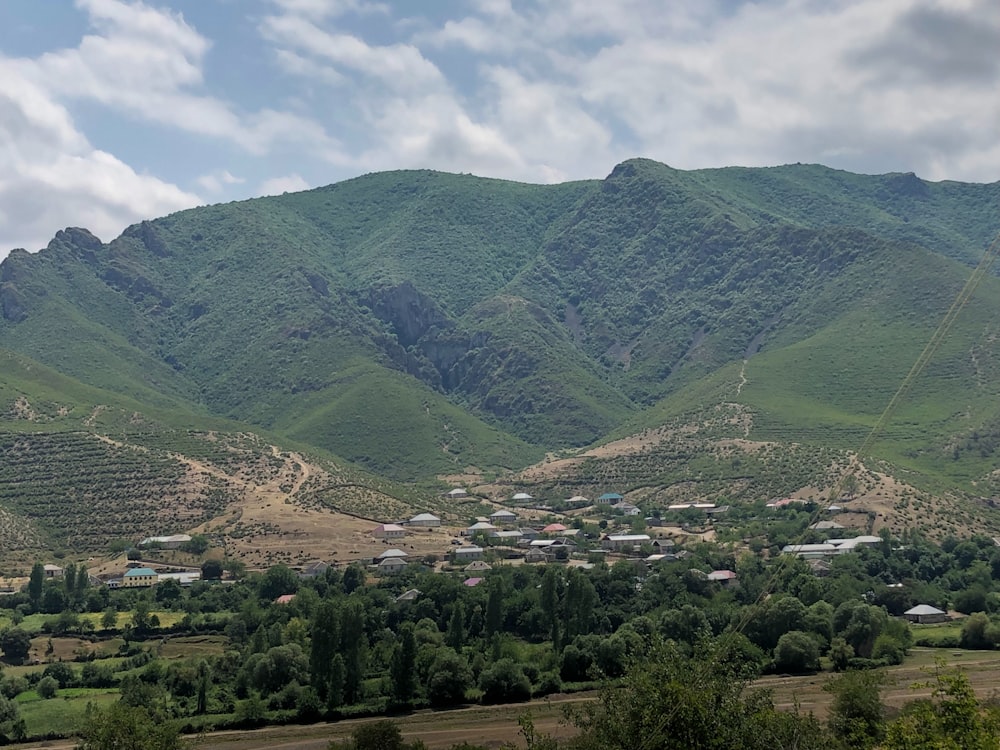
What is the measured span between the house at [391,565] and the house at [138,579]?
21.0 meters

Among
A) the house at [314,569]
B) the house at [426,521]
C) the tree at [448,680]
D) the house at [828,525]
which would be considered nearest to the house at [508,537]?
the house at [426,521]

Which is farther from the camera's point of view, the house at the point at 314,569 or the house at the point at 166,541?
the house at the point at 166,541

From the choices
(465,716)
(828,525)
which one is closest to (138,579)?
(465,716)

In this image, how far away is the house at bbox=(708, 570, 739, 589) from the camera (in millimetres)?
97062

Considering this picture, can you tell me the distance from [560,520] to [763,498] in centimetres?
2498

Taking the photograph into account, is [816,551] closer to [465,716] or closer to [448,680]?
[448,680]

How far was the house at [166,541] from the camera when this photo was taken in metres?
112

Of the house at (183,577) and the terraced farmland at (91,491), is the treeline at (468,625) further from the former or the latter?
the terraced farmland at (91,491)

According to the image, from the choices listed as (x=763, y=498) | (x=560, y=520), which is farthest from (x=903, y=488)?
(x=560, y=520)

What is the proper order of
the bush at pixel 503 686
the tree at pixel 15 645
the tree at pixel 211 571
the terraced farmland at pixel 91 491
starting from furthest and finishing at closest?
the terraced farmland at pixel 91 491 → the tree at pixel 211 571 → the tree at pixel 15 645 → the bush at pixel 503 686

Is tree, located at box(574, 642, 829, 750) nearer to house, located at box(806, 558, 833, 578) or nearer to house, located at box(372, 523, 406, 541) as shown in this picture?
house, located at box(806, 558, 833, 578)

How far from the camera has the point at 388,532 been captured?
4628 inches

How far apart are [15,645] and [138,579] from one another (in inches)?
891

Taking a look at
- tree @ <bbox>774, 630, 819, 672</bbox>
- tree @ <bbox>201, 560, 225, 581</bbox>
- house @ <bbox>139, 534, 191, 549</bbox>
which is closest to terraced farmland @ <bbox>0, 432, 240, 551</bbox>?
house @ <bbox>139, 534, 191, 549</bbox>
